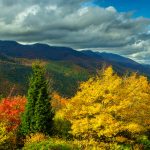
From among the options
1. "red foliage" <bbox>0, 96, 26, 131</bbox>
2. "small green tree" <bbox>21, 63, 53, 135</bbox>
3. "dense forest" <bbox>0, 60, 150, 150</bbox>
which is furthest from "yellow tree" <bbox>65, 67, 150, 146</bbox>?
"red foliage" <bbox>0, 96, 26, 131</bbox>

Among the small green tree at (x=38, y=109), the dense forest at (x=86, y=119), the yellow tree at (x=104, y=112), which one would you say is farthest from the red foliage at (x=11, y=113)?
the yellow tree at (x=104, y=112)

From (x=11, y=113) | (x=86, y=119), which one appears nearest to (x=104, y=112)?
(x=86, y=119)

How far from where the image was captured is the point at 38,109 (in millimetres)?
58156

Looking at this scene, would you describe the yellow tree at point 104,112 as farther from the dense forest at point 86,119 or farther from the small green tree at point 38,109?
the small green tree at point 38,109

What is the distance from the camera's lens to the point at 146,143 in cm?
6047

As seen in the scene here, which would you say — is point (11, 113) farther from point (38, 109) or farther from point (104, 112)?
point (104, 112)

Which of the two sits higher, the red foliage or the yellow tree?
the yellow tree

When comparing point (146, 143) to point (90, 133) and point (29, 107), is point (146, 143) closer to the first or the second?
point (90, 133)

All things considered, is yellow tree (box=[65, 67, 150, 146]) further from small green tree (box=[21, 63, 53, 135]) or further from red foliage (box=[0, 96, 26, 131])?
red foliage (box=[0, 96, 26, 131])

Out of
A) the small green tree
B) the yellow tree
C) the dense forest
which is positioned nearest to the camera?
the yellow tree

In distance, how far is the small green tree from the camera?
58.1 meters

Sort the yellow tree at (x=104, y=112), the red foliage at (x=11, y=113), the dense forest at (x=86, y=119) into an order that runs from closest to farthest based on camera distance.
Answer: the yellow tree at (x=104, y=112), the dense forest at (x=86, y=119), the red foliage at (x=11, y=113)

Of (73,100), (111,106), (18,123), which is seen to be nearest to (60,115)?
(18,123)

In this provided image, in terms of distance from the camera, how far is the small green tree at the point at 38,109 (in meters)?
58.1
